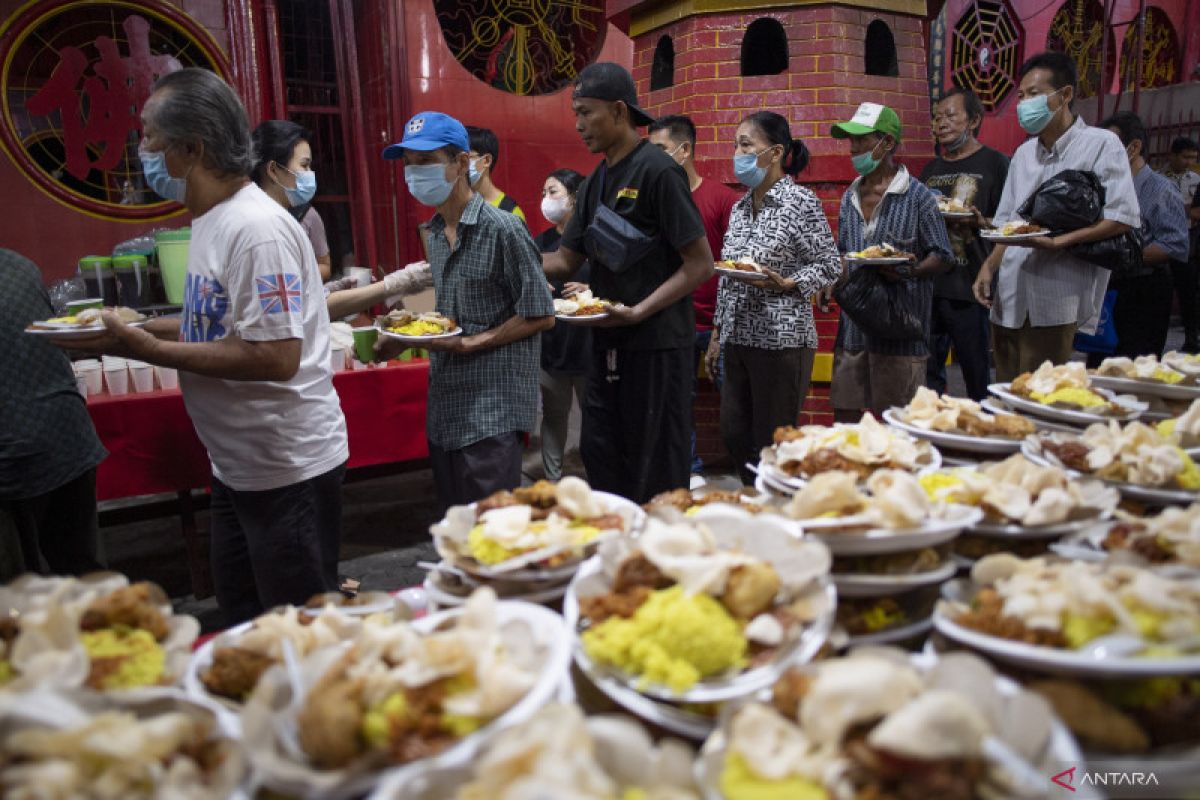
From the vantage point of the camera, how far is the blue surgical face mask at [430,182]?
2.86 m

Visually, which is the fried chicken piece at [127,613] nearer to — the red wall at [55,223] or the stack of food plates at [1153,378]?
the stack of food plates at [1153,378]

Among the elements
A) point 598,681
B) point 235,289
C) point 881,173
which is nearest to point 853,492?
point 598,681

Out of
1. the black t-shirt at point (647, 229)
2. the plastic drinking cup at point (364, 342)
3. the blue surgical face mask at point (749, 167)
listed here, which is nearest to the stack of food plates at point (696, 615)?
the black t-shirt at point (647, 229)

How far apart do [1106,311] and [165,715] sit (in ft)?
20.6

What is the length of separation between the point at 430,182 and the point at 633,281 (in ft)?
3.14

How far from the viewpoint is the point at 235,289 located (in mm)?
2150

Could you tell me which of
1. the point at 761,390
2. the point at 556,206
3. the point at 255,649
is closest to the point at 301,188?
the point at 556,206

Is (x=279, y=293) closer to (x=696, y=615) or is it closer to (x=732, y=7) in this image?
(x=696, y=615)

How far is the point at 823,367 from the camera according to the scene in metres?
5.46

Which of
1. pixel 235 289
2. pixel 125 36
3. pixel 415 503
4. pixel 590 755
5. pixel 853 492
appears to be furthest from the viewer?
pixel 125 36

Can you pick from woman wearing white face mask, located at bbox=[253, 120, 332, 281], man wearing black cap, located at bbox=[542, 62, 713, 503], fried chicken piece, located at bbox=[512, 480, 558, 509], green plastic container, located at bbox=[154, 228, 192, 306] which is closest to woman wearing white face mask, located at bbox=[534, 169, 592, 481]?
man wearing black cap, located at bbox=[542, 62, 713, 503]

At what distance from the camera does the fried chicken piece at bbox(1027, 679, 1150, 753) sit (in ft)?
3.46

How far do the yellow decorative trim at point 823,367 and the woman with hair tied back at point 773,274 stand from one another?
4.05 ft

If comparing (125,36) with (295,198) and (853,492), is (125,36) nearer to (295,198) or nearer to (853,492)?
(295,198)
